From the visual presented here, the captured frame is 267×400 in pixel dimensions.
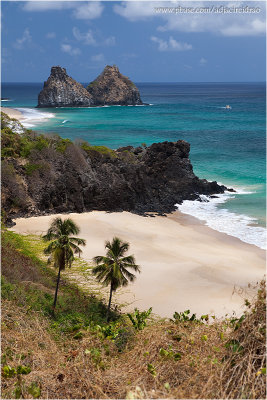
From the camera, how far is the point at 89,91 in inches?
6752

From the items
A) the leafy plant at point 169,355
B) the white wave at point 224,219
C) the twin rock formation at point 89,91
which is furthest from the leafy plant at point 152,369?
the twin rock formation at point 89,91

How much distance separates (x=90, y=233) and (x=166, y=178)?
17632 millimetres

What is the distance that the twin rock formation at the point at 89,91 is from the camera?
15362 cm

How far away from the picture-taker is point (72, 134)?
87.6 m

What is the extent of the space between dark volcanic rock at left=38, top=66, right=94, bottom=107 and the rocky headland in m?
112

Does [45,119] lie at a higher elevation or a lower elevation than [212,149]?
higher

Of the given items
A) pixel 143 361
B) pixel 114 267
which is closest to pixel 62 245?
pixel 114 267

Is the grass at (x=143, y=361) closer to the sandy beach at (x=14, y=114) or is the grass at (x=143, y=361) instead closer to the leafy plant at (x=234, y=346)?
the leafy plant at (x=234, y=346)

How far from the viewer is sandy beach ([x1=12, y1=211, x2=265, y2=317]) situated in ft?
78.7

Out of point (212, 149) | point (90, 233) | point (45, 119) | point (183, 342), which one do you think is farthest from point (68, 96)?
point (183, 342)

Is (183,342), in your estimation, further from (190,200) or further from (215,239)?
(190,200)

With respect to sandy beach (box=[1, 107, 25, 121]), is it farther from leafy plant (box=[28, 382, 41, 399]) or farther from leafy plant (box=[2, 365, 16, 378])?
leafy plant (box=[28, 382, 41, 399])

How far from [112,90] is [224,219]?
138m

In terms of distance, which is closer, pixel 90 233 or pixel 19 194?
pixel 90 233
